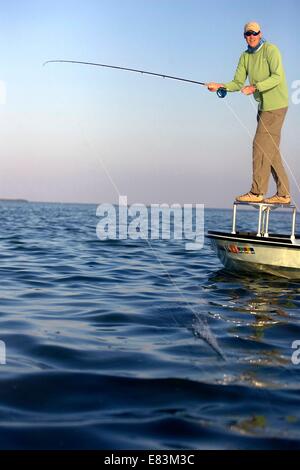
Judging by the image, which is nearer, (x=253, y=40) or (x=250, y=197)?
(x=253, y=40)

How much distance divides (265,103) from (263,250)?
2654 millimetres

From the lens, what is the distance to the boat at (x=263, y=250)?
35.8ft

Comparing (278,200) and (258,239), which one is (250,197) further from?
(258,239)

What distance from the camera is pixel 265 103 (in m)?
10.8

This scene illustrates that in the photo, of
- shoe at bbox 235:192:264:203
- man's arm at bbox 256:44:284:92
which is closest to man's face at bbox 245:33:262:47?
man's arm at bbox 256:44:284:92

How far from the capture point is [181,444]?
12.3ft

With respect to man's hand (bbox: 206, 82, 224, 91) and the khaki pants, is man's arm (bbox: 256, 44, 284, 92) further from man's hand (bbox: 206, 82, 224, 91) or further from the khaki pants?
man's hand (bbox: 206, 82, 224, 91)

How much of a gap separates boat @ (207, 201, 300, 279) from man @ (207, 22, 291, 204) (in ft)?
1.15

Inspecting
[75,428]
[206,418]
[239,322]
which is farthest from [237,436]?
[239,322]

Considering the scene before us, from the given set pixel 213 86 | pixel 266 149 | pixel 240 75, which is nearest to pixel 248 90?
pixel 213 86

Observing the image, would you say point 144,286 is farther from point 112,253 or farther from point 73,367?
point 112,253

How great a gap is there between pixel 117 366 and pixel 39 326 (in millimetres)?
1898

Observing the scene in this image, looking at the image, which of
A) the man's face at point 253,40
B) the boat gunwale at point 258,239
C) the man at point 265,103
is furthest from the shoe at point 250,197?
the man's face at point 253,40

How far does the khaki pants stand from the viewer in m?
10.8
